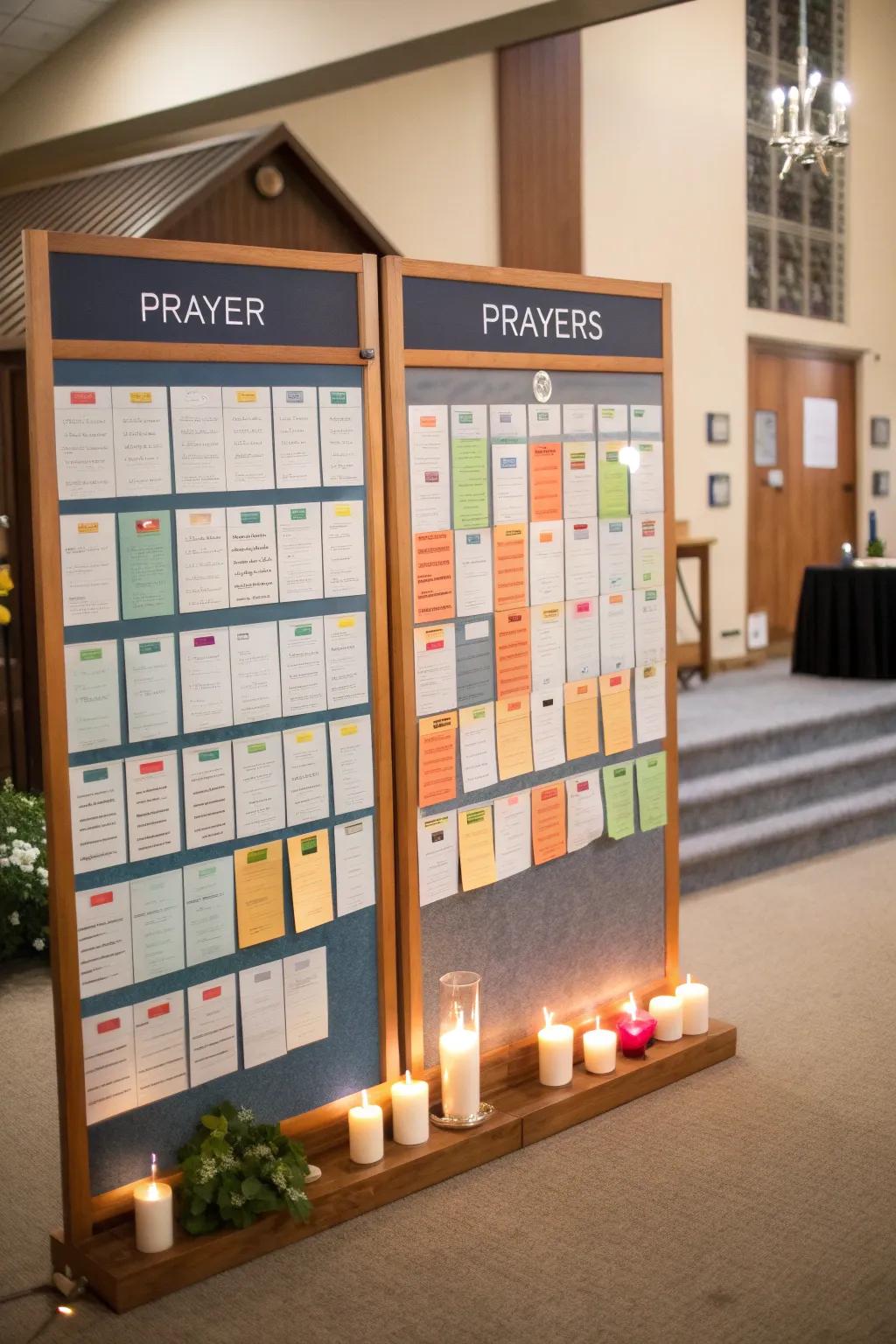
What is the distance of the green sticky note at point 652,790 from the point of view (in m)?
3.43

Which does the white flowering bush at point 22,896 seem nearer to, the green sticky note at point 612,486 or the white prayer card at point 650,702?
the white prayer card at point 650,702

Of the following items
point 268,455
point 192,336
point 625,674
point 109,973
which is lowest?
point 109,973

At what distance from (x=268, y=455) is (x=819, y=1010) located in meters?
2.26

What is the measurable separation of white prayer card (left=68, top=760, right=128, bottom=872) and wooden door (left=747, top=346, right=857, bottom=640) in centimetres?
685

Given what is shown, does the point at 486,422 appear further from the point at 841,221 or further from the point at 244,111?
the point at 841,221

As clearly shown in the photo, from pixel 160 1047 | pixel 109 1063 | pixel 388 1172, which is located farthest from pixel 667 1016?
pixel 109 1063

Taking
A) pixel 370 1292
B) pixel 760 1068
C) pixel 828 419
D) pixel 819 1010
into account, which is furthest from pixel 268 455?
pixel 828 419

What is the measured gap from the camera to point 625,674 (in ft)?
11.0

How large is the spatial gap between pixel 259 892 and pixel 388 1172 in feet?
2.07

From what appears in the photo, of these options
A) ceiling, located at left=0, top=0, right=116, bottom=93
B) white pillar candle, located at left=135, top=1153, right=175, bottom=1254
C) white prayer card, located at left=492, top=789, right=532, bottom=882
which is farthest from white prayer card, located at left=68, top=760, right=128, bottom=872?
ceiling, located at left=0, top=0, right=116, bottom=93

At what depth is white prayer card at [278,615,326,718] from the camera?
8.85ft

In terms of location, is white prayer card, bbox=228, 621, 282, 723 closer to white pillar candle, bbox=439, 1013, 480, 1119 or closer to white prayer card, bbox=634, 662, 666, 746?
white pillar candle, bbox=439, 1013, 480, 1119

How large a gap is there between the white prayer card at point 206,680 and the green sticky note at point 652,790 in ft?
4.03

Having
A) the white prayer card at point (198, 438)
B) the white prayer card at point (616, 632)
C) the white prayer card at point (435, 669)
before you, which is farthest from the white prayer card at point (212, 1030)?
the white prayer card at point (616, 632)
